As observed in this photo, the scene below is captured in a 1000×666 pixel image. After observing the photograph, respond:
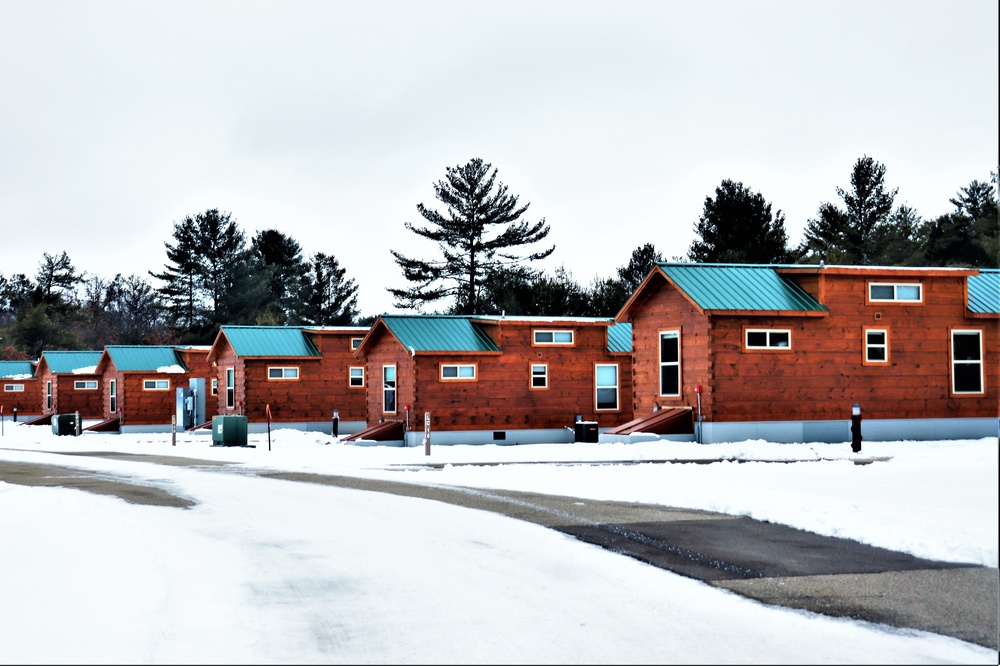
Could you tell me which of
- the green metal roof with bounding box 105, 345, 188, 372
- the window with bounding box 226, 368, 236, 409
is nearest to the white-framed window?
the window with bounding box 226, 368, 236, 409

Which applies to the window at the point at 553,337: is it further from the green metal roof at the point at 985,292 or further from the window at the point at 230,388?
the window at the point at 230,388

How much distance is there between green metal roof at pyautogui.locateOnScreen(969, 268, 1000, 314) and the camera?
32062 mm

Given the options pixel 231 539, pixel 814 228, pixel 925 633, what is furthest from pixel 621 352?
pixel 814 228

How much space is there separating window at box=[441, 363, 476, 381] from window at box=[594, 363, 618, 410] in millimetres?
4574

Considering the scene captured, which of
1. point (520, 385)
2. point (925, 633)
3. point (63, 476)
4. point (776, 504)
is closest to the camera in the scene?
point (925, 633)

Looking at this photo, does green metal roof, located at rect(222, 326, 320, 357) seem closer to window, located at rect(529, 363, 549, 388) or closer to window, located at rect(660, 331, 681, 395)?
window, located at rect(529, 363, 549, 388)

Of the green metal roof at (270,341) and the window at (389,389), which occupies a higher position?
the green metal roof at (270,341)

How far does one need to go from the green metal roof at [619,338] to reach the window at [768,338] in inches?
340

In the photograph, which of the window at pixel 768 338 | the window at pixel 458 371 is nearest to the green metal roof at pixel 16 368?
the window at pixel 458 371

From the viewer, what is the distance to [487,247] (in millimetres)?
72625

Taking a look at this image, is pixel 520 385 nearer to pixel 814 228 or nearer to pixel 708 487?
pixel 708 487

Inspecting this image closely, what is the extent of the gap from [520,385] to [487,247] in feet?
119

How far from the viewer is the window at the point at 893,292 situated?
1227 inches

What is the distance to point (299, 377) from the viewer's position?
46875mm
